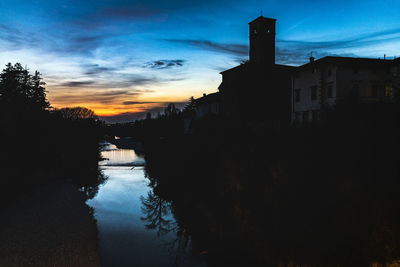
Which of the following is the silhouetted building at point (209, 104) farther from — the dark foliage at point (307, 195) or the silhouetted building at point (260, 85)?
the dark foliage at point (307, 195)

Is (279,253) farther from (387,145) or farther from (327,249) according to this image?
(387,145)

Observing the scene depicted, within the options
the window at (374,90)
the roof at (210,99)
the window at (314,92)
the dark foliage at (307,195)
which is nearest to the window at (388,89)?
the window at (374,90)

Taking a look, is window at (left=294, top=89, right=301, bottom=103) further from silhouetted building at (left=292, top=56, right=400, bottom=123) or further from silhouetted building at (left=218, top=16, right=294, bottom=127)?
silhouetted building at (left=292, top=56, right=400, bottom=123)

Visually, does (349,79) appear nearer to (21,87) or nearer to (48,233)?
(48,233)

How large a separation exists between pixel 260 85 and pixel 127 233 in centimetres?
2416

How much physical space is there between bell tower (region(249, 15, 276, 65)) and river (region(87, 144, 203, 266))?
76.9ft

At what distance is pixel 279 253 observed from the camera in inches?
679

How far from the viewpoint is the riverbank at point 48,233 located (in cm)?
1622

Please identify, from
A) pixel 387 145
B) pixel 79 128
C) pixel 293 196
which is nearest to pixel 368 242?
pixel 293 196

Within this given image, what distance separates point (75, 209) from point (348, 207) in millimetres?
22143

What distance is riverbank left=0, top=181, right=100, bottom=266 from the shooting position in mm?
16219

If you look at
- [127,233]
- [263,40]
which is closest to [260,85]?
[263,40]

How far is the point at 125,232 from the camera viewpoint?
2289cm

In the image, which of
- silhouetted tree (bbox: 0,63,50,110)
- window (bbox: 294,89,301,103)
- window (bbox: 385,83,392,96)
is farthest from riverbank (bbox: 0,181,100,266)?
window (bbox: 385,83,392,96)
